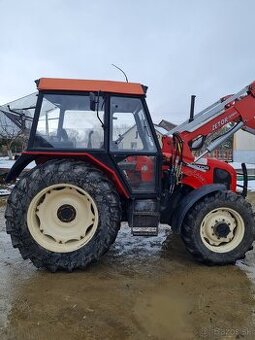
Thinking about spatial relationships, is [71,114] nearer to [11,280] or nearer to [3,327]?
[11,280]

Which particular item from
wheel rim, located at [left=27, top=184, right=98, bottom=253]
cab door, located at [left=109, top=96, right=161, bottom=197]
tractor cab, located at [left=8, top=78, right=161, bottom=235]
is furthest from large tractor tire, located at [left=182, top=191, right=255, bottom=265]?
wheel rim, located at [left=27, top=184, right=98, bottom=253]

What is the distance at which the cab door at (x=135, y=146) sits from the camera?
4.75 meters

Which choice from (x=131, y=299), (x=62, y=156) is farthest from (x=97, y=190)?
(x=131, y=299)

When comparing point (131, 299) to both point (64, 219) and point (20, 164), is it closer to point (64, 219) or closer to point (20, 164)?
point (64, 219)

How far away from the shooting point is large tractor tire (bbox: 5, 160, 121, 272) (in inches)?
177

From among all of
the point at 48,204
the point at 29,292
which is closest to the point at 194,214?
the point at 48,204

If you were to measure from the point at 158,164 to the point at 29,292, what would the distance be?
2.18m

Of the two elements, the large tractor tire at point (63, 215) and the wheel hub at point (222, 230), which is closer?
the large tractor tire at point (63, 215)

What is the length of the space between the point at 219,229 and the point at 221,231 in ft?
0.12

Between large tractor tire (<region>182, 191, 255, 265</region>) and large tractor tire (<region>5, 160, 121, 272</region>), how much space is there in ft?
3.34

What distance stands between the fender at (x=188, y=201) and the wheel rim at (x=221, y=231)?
0.86 feet

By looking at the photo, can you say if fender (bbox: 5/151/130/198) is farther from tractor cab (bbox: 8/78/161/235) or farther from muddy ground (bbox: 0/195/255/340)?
muddy ground (bbox: 0/195/255/340)

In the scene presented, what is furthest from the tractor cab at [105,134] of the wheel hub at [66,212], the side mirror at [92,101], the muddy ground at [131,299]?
the muddy ground at [131,299]

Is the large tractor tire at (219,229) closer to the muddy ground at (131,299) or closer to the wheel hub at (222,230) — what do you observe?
the wheel hub at (222,230)
